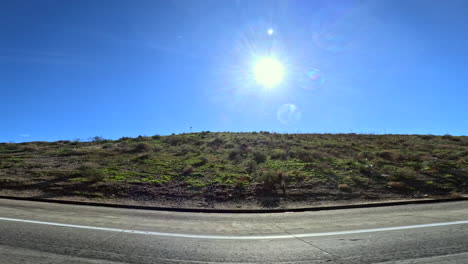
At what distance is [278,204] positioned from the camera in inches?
400

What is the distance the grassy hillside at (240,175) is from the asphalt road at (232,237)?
9.59 feet

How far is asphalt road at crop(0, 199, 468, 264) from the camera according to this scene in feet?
14.8

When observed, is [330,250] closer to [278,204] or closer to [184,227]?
[184,227]

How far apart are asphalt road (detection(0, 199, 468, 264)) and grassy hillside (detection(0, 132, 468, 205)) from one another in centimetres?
292

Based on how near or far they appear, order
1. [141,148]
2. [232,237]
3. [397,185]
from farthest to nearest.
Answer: [141,148] < [397,185] < [232,237]

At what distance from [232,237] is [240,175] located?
820 centimetres

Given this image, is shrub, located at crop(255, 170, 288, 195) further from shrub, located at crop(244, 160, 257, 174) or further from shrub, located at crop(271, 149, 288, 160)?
shrub, located at crop(271, 149, 288, 160)

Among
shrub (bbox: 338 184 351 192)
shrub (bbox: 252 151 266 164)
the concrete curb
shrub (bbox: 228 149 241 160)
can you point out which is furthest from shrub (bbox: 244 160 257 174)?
the concrete curb

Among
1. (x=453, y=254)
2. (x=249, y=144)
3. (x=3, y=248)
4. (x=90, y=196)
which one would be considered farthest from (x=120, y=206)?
(x=249, y=144)

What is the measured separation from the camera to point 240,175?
46.0ft

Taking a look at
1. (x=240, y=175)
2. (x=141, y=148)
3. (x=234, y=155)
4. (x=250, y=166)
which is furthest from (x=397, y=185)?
(x=141, y=148)

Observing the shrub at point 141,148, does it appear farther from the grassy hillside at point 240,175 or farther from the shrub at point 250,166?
the shrub at point 250,166

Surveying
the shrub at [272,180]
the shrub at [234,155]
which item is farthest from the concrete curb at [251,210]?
the shrub at [234,155]

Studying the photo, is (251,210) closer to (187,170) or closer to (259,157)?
(187,170)
